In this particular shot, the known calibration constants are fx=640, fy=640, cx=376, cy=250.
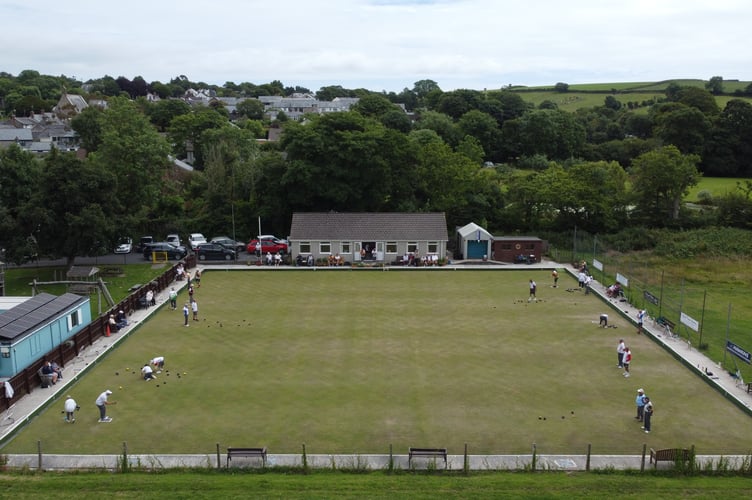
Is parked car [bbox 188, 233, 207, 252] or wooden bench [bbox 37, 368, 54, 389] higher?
parked car [bbox 188, 233, 207, 252]

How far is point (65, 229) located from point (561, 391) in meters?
32.0

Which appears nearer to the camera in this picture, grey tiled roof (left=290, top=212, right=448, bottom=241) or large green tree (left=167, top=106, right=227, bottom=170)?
grey tiled roof (left=290, top=212, right=448, bottom=241)

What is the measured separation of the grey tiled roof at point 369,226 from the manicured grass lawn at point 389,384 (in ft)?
32.3

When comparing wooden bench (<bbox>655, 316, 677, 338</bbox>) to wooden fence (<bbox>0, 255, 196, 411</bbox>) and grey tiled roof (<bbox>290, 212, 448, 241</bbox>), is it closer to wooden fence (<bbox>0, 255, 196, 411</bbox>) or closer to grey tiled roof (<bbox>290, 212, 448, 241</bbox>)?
grey tiled roof (<bbox>290, 212, 448, 241</bbox>)

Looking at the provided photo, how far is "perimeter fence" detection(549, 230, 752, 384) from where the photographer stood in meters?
27.1

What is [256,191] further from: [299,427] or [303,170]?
[299,427]

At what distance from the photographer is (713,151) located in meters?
85.2

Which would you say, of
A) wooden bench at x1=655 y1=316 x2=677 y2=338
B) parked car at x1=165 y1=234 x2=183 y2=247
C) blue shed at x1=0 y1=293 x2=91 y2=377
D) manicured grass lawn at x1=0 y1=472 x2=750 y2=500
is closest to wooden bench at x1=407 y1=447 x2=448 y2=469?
manicured grass lawn at x1=0 y1=472 x2=750 y2=500

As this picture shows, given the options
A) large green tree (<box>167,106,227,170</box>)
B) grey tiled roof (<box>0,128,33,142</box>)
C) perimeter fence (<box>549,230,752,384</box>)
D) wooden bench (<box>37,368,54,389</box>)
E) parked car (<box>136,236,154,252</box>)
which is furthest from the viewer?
grey tiled roof (<box>0,128,33,142</box>)

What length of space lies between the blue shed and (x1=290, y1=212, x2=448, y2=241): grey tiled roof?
1875 cm

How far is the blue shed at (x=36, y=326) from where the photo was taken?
24375mm

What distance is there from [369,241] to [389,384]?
2271 centimetres

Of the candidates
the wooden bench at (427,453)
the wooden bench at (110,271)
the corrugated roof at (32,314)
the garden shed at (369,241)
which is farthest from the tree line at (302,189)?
the wooden bench at (427,453)

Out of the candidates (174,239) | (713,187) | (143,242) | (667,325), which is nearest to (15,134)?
(143,242)
